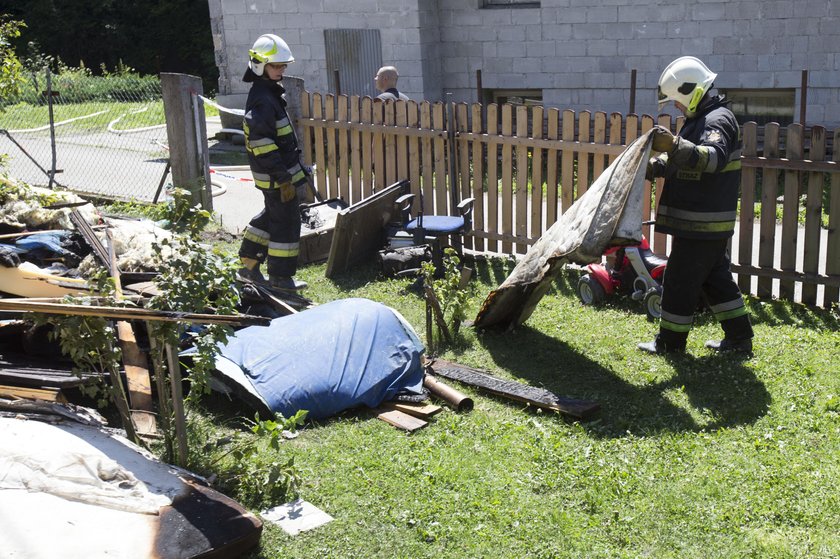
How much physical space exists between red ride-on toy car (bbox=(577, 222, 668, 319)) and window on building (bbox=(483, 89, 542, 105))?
9269mm

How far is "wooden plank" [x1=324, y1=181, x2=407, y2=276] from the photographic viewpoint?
8539 mm

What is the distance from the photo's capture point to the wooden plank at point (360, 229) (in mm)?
8539

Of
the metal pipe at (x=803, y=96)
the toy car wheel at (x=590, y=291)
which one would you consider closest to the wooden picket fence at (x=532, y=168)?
the toy car wheel at (x=590, y=291)

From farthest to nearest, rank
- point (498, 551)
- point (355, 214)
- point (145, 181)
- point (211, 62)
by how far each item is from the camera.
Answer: point (211, 62)
point (145, 181)
point (355, 214)
point (498, 551)

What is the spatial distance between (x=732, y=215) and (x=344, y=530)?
128 inches

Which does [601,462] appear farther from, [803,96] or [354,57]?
[354,57]

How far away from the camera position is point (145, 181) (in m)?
12.9

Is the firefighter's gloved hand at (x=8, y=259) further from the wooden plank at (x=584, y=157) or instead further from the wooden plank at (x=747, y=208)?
the wooden plank at (x=747, y=208)

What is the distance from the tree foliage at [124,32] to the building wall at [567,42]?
50.3ft

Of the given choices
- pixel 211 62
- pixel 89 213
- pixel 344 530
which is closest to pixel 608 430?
pixel 344 530

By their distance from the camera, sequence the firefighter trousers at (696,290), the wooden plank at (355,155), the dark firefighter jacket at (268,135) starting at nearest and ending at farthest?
1. the firefighter trousers at (696,290)
2. the dark firefighter jacket at (268,135)
3. the wooden plank at (355,155)

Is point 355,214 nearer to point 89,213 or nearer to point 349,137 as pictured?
point 349,137

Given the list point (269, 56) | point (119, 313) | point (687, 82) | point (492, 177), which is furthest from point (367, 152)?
point (119, 313)

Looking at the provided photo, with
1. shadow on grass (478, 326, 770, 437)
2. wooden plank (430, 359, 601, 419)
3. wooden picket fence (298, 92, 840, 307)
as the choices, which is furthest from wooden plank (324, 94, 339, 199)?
wooden plank (430, 359, 601, 419)
